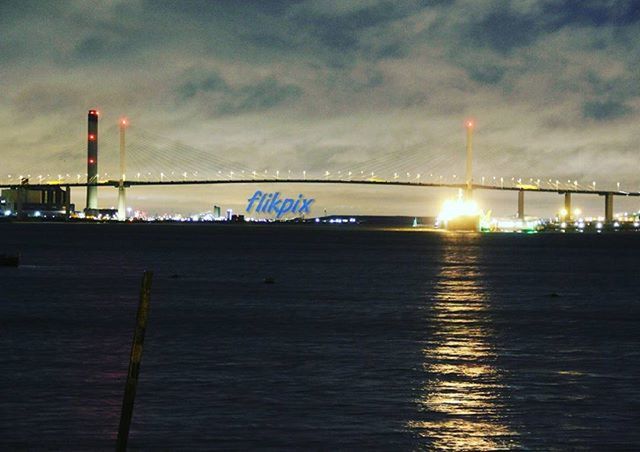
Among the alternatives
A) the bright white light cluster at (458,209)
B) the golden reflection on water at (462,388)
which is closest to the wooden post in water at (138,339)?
the golden reflection on water at (462,388)

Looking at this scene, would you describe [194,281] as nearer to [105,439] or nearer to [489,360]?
[489,360]

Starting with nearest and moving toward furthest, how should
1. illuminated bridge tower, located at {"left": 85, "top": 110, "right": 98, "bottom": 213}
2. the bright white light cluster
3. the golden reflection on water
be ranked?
the golden reflection on water < the bright white light cluster < illuminated bridge tower, located at {"left": 85, "top": 110, "right": 98, "bottom": 213}

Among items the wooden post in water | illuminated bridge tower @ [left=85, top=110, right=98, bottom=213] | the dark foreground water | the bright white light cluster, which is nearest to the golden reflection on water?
the dark foreground water

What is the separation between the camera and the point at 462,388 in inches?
574

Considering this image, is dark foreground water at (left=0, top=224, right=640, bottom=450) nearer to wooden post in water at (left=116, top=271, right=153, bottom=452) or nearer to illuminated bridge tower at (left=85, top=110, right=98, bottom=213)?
wooden post in water at (left=116, top=271, right=153, bottom=452)

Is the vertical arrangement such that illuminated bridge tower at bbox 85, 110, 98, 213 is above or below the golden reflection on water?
above

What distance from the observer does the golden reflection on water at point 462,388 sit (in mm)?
11570

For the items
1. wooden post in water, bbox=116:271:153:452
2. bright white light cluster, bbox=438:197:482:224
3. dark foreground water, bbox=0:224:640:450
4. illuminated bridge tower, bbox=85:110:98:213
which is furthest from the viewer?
illuminated bridge tower, bbox=85:110:98:213

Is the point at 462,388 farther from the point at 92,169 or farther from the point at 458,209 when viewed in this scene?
the point at 92,169

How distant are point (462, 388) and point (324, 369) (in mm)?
2317

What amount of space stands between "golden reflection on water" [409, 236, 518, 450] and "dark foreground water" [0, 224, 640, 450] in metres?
0.03

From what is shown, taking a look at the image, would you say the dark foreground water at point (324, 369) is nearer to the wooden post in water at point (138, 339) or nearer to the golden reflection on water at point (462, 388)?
the golden reflection on water at point (462, 388)

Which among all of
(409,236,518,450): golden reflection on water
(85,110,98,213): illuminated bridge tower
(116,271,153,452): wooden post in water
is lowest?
(409,236,518,450): golden reflection on water

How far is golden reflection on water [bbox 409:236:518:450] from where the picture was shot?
1157 centimetres
